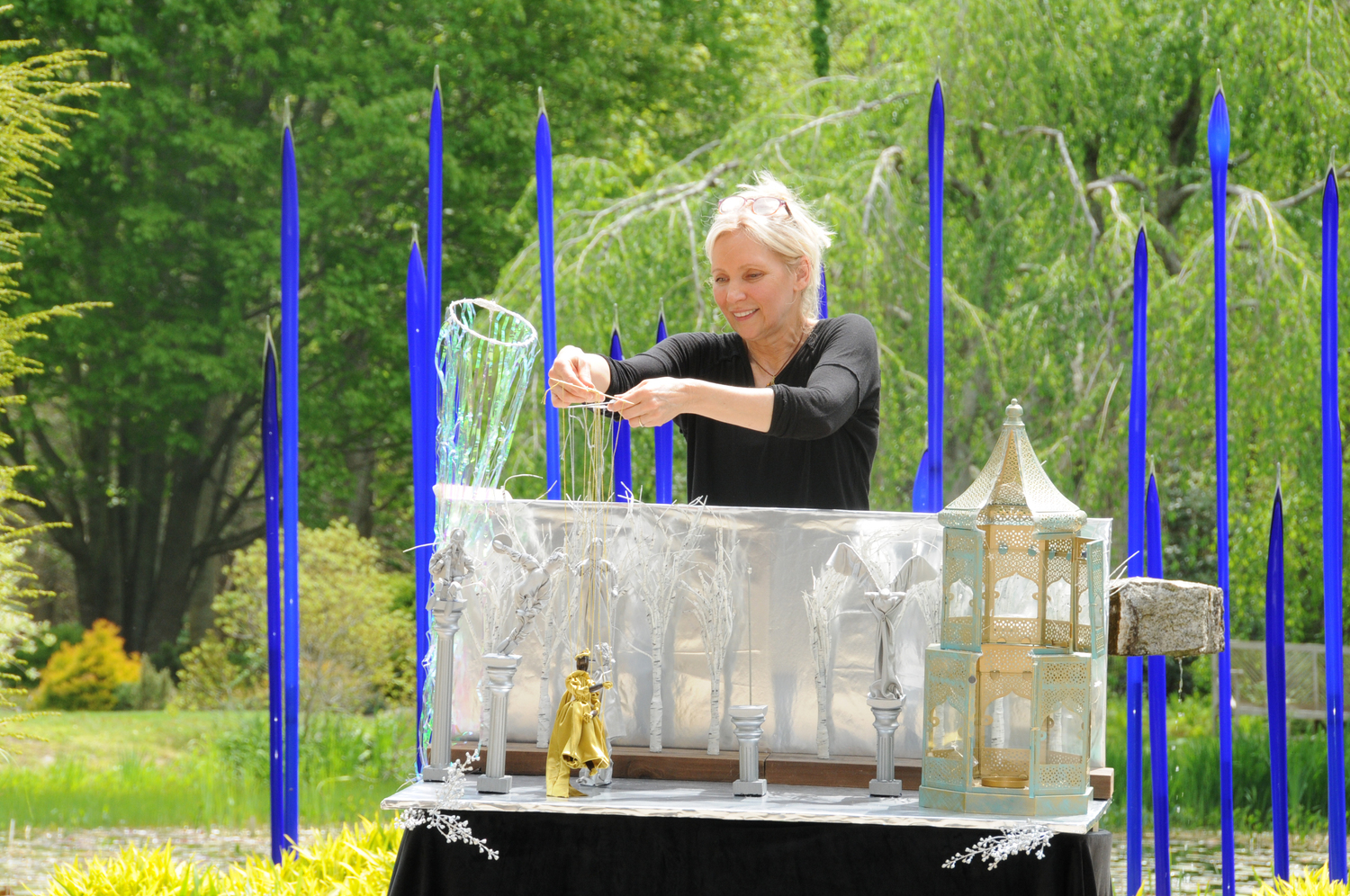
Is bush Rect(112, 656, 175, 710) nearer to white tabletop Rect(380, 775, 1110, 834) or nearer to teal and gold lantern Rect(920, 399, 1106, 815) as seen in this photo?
white tabletop Rect(380, 775, 1110, 834)

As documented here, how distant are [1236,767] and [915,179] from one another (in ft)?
9.95

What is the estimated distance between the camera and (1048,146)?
520 centimetres

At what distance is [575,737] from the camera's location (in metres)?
1.66

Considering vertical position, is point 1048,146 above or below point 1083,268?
above

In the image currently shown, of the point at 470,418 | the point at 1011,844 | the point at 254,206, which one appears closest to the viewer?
the point at 1011,844

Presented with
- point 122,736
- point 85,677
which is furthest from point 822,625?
point 85,677

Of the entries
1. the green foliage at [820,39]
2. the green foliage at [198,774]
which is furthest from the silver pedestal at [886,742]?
the green foliage at [820,39]

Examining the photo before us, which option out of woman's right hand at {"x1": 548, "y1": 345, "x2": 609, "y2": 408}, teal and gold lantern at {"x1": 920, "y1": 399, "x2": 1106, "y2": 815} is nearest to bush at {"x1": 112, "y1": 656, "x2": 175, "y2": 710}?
woman's right hand at {"x1": 548, "y1": 345, "x2": 609, "y2": 408}

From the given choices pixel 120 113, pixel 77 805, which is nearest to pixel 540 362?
pixel 77 805

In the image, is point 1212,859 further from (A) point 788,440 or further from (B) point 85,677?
(B) point 85,677

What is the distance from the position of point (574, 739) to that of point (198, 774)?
6152 millimetres

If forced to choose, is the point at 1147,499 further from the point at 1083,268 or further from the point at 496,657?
the point at 1083,268

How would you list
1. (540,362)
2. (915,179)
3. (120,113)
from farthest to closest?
1. (120,113)
2. (915,179)
3. (540,362)

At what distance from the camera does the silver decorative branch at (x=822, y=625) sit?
5.87 feet
